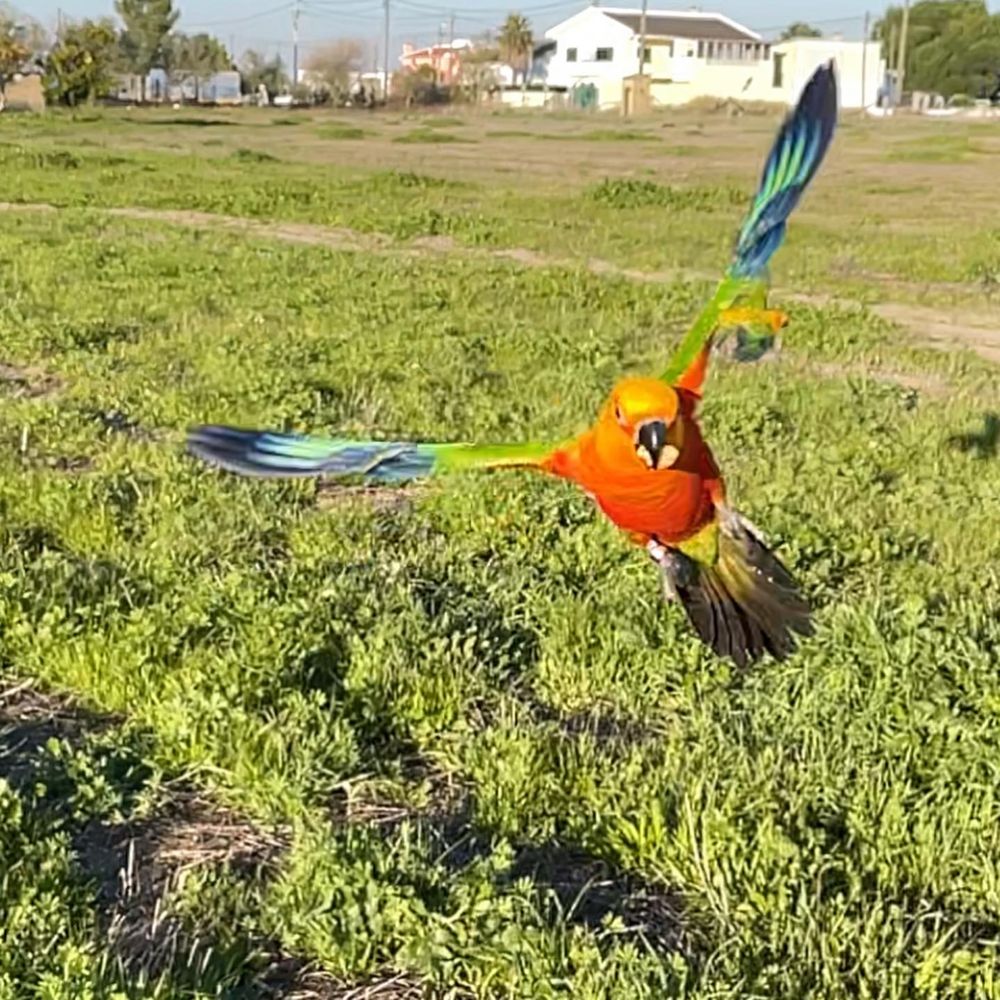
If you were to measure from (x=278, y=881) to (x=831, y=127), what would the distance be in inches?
66.8

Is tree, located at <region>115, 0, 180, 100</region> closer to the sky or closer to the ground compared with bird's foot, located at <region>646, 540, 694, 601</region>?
closer to the sky

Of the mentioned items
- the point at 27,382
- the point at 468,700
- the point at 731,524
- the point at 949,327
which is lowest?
the point at 468,700

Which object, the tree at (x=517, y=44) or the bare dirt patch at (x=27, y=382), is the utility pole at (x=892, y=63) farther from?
the bare dirt patch at (x=27, y=382)

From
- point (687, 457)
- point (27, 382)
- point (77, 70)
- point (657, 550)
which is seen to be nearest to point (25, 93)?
point (77, 70)

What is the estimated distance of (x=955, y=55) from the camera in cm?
7119

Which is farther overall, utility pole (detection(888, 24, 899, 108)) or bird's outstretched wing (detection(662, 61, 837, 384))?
utility pole (detection(888, 24, 899, 108))

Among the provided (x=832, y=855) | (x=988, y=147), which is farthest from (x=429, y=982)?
(x=988, y=147)

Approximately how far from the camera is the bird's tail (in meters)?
2.15

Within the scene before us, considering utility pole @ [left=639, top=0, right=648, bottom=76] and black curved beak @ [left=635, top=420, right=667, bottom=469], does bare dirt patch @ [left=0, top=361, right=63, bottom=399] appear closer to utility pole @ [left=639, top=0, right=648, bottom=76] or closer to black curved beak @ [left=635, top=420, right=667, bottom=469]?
black curved beak @ [left=635, top=420, right=667, bottom=469]

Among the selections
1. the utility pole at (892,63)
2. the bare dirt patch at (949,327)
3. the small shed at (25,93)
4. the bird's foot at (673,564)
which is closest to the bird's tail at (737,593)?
the bird's foot at (673,564)

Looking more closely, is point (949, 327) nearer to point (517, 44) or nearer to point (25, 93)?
point (25, 93)

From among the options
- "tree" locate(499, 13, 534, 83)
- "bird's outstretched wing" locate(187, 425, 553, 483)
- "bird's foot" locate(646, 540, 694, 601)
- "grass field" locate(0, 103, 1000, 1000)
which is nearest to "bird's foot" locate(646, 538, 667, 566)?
"bird's foot" locate(646, 540, 694, 601)

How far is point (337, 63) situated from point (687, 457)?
270ft

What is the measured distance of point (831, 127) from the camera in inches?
83.5
